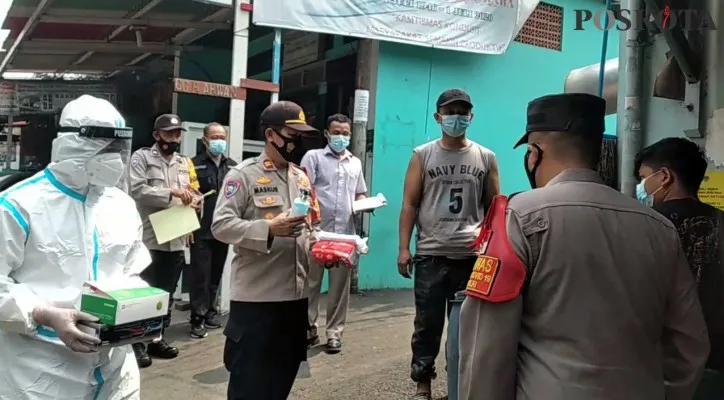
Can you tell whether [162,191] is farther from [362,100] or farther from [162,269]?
[362,100]

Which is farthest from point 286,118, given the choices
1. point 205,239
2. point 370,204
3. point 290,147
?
point 205,239

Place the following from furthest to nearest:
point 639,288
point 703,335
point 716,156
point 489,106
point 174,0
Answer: point 489,106
point 174,0
point 716,156
point 703,335
point 639,288

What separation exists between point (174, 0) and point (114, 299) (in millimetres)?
6471

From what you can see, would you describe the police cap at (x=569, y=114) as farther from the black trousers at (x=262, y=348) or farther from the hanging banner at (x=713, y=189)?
the black trousers at (x=262, y=348)

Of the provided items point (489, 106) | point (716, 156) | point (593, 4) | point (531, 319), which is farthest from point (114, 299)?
point (593, 4)

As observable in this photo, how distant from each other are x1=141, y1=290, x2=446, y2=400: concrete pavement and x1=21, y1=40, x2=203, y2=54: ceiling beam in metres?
5.03

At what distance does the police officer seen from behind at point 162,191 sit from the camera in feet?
17.1

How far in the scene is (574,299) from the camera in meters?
1.75

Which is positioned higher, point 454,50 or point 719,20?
point 454,50

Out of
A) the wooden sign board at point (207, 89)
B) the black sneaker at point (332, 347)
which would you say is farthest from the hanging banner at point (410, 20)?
the black sneaker at point (332, 347)

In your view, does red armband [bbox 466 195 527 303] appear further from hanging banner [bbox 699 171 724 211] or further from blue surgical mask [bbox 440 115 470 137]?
blue surgical mask [bbox 440 115 470 137]

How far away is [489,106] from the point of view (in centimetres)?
884

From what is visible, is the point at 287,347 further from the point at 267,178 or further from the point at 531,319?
the point at 531,319

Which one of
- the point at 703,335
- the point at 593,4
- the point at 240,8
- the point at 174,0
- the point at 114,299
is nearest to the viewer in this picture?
the point at 703,335
